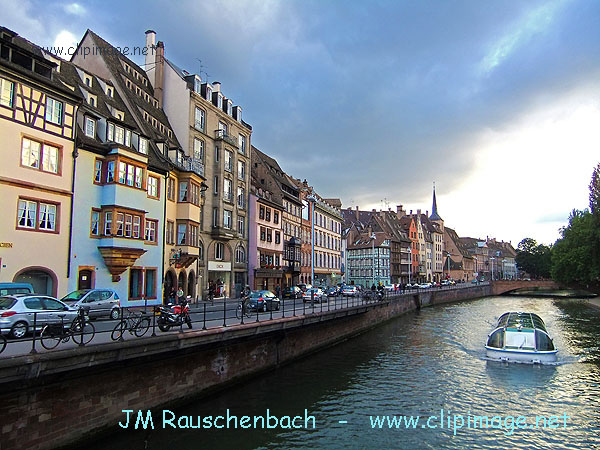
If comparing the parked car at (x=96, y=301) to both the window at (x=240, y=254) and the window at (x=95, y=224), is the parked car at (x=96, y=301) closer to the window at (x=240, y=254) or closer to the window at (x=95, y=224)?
the window at (x=95, y=224)

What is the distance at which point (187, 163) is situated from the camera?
Answer: 39906 millimetres

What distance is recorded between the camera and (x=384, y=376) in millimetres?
24547

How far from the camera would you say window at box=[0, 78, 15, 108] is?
22844mm

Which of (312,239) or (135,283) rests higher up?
(312,239)

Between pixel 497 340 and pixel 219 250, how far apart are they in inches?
1018

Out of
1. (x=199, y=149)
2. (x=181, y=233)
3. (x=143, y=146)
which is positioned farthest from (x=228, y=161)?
(x=143, y=146)

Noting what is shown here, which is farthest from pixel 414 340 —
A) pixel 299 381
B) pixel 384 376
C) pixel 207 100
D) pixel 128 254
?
pixel 207 100

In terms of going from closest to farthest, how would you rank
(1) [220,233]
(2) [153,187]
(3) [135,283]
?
(3) [135,283], (2) [153,187], (1) [220,233]

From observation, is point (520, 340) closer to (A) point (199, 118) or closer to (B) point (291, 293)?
(B) point (291, 293)

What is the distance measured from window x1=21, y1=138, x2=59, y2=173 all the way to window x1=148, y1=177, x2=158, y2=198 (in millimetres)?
7922

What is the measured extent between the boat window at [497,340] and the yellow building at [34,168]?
2680 centimetres

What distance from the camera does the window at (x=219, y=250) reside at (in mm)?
44344

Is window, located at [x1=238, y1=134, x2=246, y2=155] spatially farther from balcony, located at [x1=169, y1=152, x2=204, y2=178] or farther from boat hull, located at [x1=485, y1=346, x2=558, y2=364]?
boat hull, located at [x1=485, y1=346, x2=558, y2=364]

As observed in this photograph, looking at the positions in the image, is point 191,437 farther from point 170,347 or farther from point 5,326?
point 5,326
